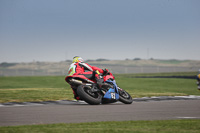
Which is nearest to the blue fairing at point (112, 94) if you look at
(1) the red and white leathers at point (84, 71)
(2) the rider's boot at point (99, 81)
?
(2) the rider's boot at point (99, 81)

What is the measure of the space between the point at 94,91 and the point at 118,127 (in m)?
4.64

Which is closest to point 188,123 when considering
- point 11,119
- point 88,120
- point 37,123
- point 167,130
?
point 167,130

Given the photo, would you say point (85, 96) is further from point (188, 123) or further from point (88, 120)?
point (188, 123)

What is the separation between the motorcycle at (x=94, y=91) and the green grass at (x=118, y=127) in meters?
3.79

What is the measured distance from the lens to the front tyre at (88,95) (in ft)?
35.5

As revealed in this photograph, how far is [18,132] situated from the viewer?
234 inches

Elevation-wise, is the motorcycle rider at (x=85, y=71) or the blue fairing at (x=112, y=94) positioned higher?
the motorcycle rider at (x=85, y=71)

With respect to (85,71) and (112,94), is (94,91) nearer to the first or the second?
(112,94)

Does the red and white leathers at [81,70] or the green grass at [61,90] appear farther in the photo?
the green grass at [61,90]

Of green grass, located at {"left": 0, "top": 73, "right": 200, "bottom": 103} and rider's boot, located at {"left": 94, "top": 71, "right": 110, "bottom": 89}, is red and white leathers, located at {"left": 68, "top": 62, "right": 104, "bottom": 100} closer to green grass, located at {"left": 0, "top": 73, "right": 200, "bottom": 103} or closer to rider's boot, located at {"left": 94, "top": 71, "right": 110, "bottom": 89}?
rider's boot, located at {"left": 94, "top": 71, "right": 110, "bottom": 89}

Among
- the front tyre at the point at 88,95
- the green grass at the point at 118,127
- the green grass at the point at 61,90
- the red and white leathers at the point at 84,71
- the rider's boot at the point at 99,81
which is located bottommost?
the green grass at the point at 61,90

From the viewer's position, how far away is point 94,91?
1112 centimetres

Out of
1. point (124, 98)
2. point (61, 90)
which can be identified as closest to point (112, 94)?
point (124, 98)

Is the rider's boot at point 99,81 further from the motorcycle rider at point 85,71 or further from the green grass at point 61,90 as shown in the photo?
the green grass at point 61,90
